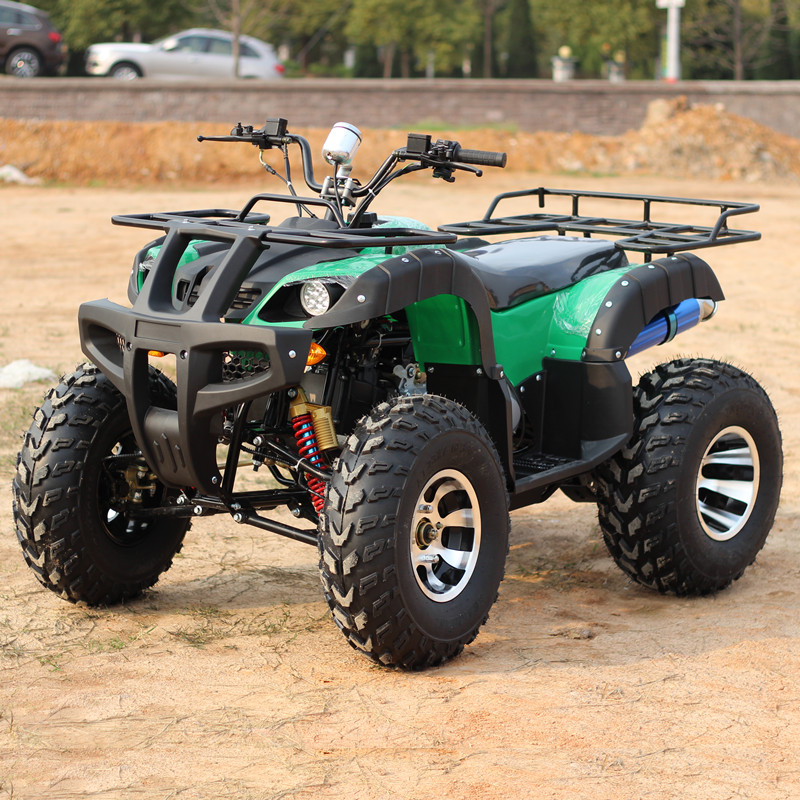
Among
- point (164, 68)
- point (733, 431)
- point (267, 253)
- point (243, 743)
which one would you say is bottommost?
point (243, 743)

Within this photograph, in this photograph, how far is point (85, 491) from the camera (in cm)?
445

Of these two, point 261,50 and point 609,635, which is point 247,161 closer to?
point 261,50

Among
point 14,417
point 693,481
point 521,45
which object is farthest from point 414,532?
point 521,45

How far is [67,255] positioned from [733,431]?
37.3 ft

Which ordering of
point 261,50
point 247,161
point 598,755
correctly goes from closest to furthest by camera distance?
point 598,755, point 247,161, point 261,50

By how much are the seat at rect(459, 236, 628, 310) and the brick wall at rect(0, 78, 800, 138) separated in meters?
21.8

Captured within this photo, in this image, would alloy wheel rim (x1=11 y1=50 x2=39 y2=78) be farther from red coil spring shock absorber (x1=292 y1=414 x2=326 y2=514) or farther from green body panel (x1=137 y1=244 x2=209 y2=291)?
red coil spring shock absorber (x1=292 y1=414 x2=326 y2=514)

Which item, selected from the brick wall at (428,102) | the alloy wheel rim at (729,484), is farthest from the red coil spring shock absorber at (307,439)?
the brick wall at (428,102)

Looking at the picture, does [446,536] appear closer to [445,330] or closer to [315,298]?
[445,330]

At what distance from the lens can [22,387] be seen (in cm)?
836

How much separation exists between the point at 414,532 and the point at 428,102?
2443 cm

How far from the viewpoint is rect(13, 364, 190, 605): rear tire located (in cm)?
441

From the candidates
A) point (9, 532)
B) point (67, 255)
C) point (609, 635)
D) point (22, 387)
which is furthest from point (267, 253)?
point (67, 255)

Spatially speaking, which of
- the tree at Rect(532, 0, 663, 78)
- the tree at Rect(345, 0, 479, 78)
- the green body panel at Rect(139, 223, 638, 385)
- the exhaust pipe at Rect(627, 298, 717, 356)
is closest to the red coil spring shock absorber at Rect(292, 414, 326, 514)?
the green body panel at Rect(139, 223, 638, 385)
